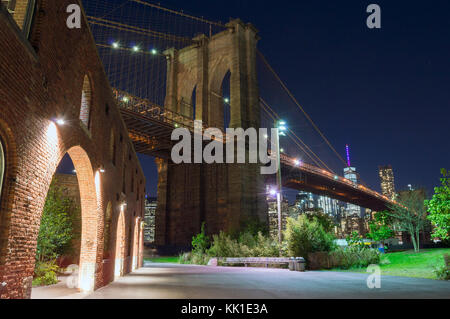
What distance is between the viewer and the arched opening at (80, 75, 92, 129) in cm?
922

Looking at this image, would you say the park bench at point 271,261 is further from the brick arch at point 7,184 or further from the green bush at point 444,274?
the brick arch at point 7,184

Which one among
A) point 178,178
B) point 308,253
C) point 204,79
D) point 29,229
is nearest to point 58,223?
point 29,229

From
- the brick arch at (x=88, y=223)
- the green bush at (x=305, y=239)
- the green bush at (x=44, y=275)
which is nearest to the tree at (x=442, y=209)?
the green bush at (x=305, y=239)

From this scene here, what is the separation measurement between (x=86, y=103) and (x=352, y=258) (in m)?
14.3

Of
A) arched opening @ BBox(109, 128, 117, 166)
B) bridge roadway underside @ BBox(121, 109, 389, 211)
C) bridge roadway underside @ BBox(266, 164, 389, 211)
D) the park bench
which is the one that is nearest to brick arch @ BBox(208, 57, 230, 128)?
bridge roadway underside @ BBox(121, 109, 389, 211)

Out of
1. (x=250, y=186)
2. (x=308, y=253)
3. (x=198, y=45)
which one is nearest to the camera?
(x=308, y=253)

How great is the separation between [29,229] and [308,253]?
14.4m

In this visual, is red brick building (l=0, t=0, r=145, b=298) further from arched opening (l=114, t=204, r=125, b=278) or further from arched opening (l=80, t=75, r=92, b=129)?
arched opening (l=114, t=204, r=125, b=278)

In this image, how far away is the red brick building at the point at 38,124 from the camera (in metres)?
5.01

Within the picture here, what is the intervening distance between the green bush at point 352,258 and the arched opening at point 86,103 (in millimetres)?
13397

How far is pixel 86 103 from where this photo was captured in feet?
30.9

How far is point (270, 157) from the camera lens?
131 feet

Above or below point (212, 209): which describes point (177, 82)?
above
